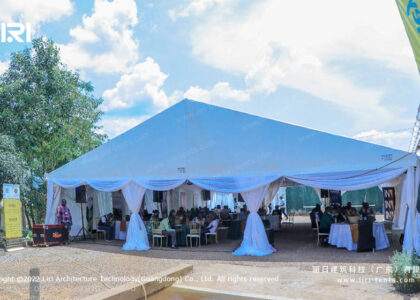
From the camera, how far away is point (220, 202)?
22453mm

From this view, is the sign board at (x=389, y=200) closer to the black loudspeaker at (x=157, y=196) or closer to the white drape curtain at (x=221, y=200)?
the white drape curtain at (x=221, y=200)

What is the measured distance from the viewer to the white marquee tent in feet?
27.4

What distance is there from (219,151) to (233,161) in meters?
0.49

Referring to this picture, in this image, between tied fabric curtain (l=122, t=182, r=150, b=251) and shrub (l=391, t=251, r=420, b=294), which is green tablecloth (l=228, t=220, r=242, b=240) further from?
shrub (l=391, t=251, r=420, b=294)

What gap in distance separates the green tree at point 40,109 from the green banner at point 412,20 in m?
11.9

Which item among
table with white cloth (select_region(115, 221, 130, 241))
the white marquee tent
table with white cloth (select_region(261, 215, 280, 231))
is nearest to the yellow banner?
the white marquee tent

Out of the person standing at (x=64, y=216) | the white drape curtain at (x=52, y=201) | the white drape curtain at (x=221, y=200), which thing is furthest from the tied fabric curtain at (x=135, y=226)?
the white drape curtain at (x=221, y=200)

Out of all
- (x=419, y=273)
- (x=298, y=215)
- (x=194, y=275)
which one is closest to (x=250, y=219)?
(x=194, y=275)

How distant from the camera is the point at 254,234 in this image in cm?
908

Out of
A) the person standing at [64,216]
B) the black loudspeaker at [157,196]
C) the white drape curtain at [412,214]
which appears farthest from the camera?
the black loudspeaker at [157,196]

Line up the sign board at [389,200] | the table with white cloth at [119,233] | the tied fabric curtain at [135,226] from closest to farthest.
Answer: the tied fabric curtain at [135,226] < the table with white cloth at [119,233] < the sign board at [389,200]

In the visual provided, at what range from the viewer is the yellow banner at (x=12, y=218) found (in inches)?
413

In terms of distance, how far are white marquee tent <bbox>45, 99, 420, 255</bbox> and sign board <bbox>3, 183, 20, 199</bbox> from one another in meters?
1.37

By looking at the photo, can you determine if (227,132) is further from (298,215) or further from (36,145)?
(298,215)
